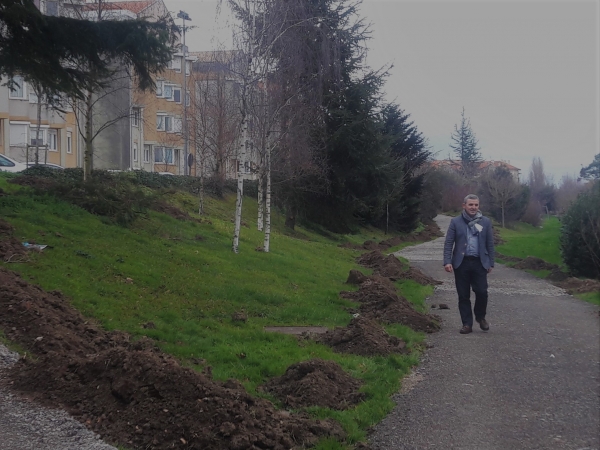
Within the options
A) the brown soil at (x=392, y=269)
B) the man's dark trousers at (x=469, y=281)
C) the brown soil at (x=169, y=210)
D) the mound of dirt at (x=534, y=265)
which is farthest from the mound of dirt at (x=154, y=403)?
the mound of dirt at (x=534, y=265)

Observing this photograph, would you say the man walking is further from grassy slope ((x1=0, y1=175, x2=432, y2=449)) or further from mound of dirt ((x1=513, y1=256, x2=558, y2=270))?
mound of dirt ((x1=513, y1=256, x2=558, y2=270))

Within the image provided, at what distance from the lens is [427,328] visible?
10.6 m

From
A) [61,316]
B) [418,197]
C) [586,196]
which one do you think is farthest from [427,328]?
[418,197]

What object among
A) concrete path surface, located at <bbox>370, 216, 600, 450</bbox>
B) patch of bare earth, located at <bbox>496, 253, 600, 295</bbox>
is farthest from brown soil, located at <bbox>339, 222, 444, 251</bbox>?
concrete path surface, located at <bbox>370, 216, 600, 450</bbox>

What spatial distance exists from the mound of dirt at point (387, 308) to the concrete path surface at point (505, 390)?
0.34 m

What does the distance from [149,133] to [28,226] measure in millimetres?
47364

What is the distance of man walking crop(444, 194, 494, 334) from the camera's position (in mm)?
9828

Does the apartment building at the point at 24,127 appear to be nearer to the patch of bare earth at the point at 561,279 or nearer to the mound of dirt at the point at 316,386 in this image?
the patch of bare earth at the point at 561,279

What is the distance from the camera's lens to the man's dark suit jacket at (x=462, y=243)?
9820 mm

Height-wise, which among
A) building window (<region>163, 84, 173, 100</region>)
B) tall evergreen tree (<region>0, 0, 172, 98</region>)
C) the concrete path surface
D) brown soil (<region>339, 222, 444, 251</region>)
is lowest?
brown soil (<region>339, 222, 444, 251</region>)

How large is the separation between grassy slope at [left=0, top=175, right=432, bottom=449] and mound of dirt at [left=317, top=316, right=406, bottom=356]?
10.5 inches

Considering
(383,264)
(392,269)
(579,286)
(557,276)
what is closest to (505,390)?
(579,286)

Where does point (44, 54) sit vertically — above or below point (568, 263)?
above

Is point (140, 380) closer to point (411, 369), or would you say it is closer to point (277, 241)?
point (411, 369)
